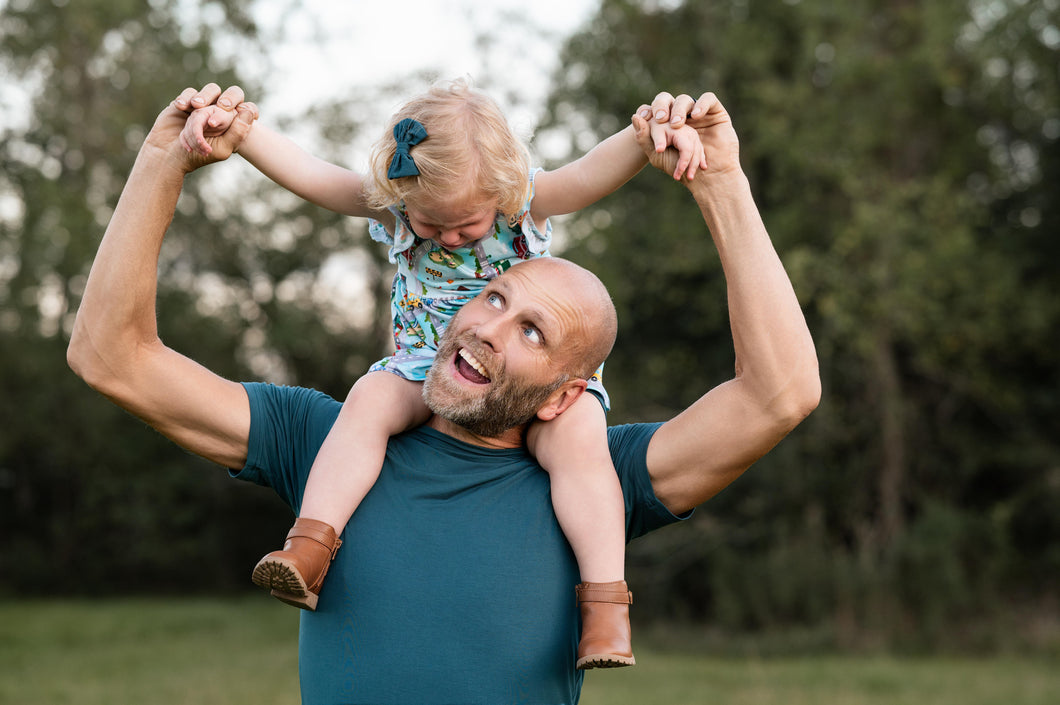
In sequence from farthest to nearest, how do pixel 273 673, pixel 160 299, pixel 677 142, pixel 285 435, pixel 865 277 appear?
pixel 160 299
pixel 865 277
pixel 273 673
pixel 285 435
pixel 677 142

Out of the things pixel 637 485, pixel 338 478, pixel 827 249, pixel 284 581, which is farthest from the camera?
pixel 827 249

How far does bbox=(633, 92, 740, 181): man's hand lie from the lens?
2.12m

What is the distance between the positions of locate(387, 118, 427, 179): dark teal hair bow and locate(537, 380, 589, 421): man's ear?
598 millimetres

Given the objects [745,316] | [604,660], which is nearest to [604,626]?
[604,660]

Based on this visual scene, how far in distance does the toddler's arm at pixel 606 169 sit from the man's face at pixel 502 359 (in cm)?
34

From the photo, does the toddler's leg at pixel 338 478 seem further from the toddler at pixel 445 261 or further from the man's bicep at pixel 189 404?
the man's bicep at pixel 189 404

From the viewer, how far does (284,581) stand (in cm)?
200

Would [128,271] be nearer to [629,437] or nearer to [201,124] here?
[201,124]

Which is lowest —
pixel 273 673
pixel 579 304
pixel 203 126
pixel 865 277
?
pixel 273 673

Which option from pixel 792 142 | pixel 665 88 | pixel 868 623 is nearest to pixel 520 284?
pixel 868 623

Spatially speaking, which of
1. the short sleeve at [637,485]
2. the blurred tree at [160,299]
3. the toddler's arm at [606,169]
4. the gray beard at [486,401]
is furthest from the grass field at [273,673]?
the gray beard at [486,401]

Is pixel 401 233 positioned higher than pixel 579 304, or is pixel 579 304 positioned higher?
pixel 401 233

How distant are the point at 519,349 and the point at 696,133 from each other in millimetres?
571

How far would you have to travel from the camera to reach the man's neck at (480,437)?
2.36 metres
